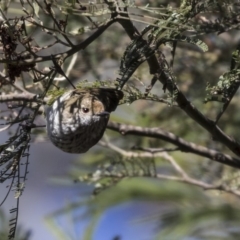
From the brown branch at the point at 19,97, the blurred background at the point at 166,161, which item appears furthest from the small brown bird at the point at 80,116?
the blurred background at the point at 166,161

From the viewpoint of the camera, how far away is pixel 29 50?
1113 millimetres

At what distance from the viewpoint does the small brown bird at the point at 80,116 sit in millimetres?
1361

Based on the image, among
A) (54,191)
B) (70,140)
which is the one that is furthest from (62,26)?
(54,191)

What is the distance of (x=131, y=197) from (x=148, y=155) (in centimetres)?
70

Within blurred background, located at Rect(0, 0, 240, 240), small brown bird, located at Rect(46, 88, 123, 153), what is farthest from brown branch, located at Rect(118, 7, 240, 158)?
blurred background, located at Rect(0, 0, 240, 240)

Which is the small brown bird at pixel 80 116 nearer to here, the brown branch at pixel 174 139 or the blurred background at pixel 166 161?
the brown branch at pixel 174 139

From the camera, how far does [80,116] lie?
1.49m

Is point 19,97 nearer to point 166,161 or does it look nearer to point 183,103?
point 183,103

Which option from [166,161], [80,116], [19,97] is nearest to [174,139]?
[80,116]

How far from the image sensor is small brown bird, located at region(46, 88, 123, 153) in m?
1.36

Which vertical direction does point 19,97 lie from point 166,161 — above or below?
below

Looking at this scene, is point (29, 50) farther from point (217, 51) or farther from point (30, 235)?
point (217, 51)

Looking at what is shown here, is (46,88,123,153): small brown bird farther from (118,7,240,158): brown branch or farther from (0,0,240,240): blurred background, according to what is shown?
(0,0,240,240): blurred background

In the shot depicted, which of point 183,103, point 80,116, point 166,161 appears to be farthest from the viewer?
point 166,161
